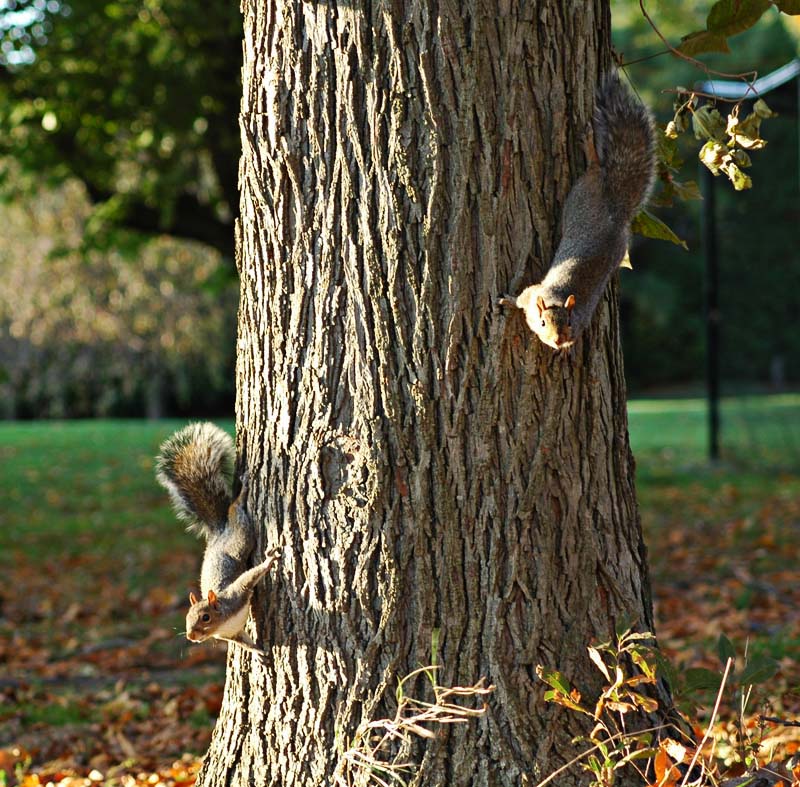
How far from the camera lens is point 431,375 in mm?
2139

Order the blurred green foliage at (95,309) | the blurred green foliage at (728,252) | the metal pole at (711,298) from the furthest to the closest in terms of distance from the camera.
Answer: the blurred green foliage at (95,309) → the blurred green foliage at (728,252) → the metal pole at (711,298)

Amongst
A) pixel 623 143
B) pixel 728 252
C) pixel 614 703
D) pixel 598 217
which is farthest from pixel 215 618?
pixel 728 252

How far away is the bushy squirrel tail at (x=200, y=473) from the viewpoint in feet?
8.18

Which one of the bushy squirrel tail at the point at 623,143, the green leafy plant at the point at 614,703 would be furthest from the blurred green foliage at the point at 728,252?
the green leafy plant at the point at 614,703

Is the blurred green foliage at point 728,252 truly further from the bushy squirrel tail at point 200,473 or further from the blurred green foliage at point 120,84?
the blurred green foliage at point 120,84

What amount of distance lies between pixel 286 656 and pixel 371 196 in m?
1.00

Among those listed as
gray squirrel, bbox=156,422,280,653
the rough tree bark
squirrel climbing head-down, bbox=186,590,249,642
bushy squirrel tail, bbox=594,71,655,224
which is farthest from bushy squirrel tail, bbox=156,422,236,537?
bushy squirrel tail, bbox=594,71,655,224

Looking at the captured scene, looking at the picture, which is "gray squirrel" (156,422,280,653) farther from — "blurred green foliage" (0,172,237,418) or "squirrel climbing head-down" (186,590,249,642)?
"blurred green foliage" (0,172,237,418)

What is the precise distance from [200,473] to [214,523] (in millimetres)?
127

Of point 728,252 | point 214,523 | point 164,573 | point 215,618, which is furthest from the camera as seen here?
point 728,252

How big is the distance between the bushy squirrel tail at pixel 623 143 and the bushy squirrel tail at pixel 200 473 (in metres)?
1.12

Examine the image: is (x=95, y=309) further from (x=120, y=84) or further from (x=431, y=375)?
(x=431, y=375)

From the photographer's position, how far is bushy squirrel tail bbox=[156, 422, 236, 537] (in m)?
2.49

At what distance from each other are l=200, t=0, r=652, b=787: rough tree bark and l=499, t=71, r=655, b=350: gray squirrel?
Answer: 0.15 ft
